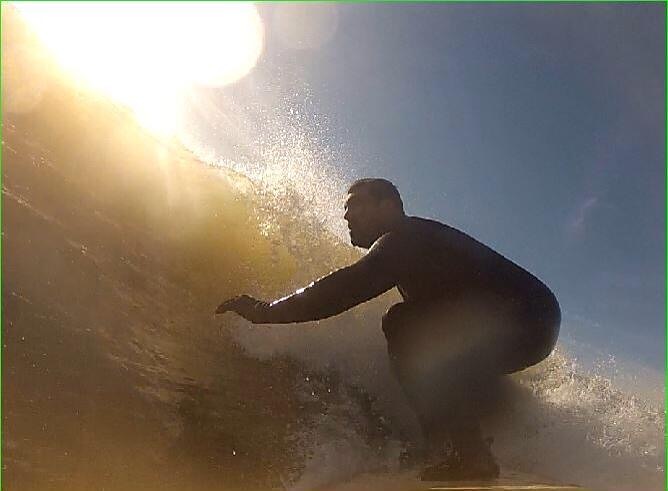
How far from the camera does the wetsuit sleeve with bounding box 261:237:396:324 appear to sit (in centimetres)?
196

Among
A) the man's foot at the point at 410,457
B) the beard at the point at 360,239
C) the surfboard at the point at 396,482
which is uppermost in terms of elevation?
the beard at the point at 360,239

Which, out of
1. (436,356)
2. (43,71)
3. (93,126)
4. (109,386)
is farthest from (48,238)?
(436,356)

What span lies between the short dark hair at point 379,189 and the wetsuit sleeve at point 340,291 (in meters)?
0.34

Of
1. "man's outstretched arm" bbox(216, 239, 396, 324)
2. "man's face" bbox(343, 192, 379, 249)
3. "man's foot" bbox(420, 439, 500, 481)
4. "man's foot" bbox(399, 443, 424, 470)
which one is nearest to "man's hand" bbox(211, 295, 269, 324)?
"man's outstretched arm" bbox(216, 239, 396, 324)

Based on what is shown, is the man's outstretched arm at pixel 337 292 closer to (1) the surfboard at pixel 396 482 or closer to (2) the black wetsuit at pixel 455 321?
(2) the black wetsuit at pixel 455 321

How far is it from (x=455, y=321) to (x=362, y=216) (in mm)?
536

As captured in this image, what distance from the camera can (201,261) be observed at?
11.1ft

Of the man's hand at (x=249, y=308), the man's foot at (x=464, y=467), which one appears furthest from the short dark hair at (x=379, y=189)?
the man's foot at (x=464, y=467)

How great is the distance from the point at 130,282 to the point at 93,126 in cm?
126

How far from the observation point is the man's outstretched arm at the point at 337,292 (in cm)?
196

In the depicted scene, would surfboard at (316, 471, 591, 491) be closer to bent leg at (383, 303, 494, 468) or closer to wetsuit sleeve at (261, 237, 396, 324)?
bent leg at (383, 303, 494, 468)

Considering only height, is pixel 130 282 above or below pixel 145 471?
above

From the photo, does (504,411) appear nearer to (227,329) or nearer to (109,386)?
(227,329)

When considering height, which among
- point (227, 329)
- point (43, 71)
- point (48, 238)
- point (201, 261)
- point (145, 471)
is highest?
point (43, 71)
